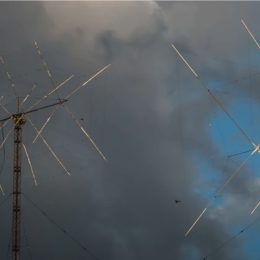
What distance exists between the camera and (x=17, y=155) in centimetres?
6981

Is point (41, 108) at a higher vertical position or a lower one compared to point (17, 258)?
higher

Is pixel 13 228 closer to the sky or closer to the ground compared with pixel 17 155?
closer to the ground

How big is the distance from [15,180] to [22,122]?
4.30 metres

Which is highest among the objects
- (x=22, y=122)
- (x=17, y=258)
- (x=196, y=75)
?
(x=22, y=122)

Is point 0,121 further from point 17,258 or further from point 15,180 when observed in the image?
point 17,258

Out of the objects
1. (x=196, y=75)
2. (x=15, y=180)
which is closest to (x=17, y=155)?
(x=15, y=180)

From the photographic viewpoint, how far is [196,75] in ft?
193

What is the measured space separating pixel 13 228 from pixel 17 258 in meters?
2.21

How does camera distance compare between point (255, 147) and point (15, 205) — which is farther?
point (15, 205)

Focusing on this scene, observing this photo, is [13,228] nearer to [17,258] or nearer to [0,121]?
[17,258]

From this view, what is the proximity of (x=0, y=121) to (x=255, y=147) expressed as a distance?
2061 centimetres

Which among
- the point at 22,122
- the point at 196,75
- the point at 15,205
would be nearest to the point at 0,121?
the point at 22,122

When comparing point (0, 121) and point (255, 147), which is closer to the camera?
point (255, 147)

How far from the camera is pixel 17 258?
2657 inches
